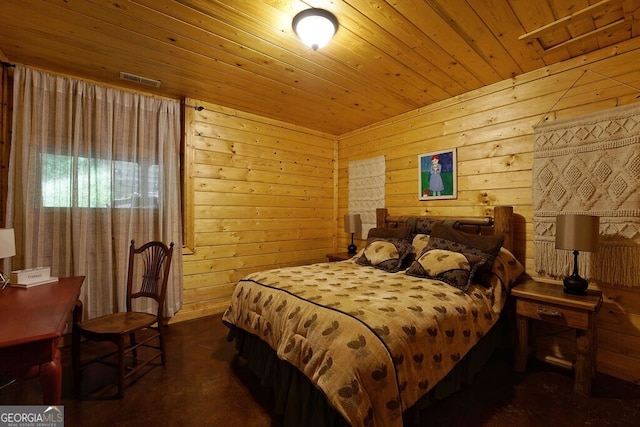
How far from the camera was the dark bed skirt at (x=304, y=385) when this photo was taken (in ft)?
4.54

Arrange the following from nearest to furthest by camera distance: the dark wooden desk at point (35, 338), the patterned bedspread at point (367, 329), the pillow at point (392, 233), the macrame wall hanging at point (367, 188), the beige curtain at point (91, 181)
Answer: the dark wooden desk at point (35, 338) < the patterned bedspread at point (367, 329) < the beige curtain at point (91, 181) < the pillow at point (392, 233) < the macrame wall hanging at point (367, 188)

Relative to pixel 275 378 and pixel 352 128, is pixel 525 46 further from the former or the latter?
pixel 275 378

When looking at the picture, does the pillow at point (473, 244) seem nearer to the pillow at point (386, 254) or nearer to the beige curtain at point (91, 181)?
the pillow at point (386, 254)

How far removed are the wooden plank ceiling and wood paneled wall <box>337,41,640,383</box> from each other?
153 millimetres

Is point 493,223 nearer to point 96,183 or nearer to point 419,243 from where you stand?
point 419,243

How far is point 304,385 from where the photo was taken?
1485 millimetres

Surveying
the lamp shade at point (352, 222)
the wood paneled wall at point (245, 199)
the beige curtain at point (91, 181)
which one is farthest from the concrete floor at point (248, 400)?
the lamp shade at point (352, 222)

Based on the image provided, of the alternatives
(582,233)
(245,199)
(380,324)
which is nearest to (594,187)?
(582,233)

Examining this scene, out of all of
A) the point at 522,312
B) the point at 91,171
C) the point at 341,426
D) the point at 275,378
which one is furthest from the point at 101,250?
the point at 522,312

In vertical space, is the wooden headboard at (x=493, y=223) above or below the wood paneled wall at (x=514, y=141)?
below

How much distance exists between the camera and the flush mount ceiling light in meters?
1.81

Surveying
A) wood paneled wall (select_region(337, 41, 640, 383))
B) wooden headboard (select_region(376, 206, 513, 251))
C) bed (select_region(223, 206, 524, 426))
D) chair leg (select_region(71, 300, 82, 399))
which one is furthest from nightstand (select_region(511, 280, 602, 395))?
chair leg (select_region(71, 300, 82, 399))

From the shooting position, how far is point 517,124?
2641 mm

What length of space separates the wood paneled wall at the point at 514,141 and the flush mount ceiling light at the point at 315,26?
5.96 feet
